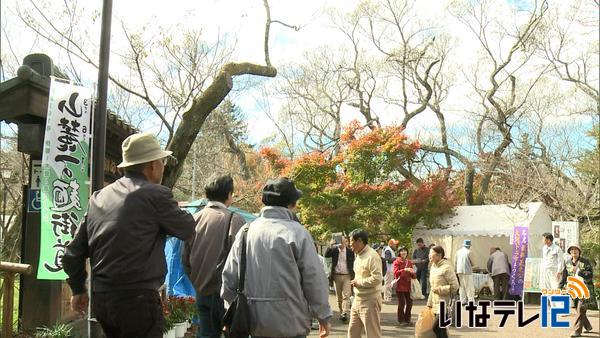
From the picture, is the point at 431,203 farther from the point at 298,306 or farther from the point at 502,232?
the point at 298,306

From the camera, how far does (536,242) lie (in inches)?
690

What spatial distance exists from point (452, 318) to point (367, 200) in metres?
13.5

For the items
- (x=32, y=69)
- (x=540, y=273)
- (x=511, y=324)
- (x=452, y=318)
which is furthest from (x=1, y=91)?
(x=540, y=273)

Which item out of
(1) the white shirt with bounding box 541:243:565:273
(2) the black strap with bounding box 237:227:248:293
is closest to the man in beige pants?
(2) the black strap with bounding box 237:227:248:293

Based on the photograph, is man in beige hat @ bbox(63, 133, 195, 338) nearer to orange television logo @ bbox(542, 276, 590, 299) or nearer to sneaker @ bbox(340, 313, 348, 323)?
sneaker @ bbox(340, 313, 348, 323)

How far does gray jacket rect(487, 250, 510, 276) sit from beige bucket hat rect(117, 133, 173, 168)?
15.5 metres

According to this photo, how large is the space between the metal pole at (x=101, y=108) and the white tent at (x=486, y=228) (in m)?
14.3

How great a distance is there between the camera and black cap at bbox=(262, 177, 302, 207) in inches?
151

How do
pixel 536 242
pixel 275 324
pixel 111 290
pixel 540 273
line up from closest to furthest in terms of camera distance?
pixel 111 290 < pixel 275 324 < pixel 540 273 < pixel 536 242

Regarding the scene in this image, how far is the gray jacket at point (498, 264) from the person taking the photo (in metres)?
17.1

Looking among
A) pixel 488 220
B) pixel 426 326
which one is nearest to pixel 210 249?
pixel 426 326

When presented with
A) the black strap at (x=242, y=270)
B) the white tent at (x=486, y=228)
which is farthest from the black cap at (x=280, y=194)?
the white tent at (x=486, y=228)

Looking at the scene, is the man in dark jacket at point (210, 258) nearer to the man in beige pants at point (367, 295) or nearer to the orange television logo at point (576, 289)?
the man in beige pants at point (367, 295)

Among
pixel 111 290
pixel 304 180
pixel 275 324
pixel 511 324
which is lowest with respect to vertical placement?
pixel 511 324
